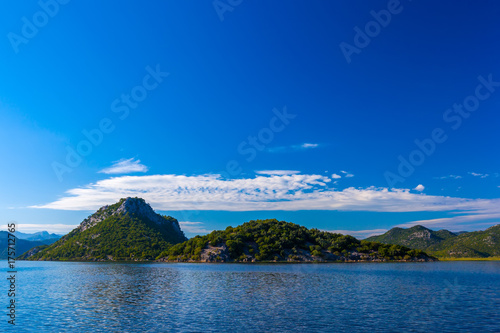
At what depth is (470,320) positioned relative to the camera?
45.2 metres

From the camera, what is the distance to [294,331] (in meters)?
39.4

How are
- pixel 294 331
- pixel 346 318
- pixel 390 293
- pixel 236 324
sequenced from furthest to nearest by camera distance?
pixel 390 293 → pixel 346 318 → pixel 236 324 → pixel 294 331

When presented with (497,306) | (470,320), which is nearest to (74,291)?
(470,320)

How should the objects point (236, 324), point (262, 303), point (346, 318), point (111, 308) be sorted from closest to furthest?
point (236, 324) → point (346, 318) → point (111, 308) → point (262, 303)

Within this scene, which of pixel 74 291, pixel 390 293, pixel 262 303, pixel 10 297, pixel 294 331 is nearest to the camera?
pixel 294 331

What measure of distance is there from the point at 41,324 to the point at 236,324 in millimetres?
27086

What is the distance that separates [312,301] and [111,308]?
3671cm

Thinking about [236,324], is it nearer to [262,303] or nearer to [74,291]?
[262,303]

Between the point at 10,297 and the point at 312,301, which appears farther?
the point at 10,297

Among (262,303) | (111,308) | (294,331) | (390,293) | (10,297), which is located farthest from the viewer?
(390,293)

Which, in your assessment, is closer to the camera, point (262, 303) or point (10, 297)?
point (262, 303)

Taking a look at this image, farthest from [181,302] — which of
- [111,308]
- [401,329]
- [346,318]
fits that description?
[401,329]

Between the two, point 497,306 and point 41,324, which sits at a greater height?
point 41,324

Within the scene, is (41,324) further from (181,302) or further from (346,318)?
(346,318)
